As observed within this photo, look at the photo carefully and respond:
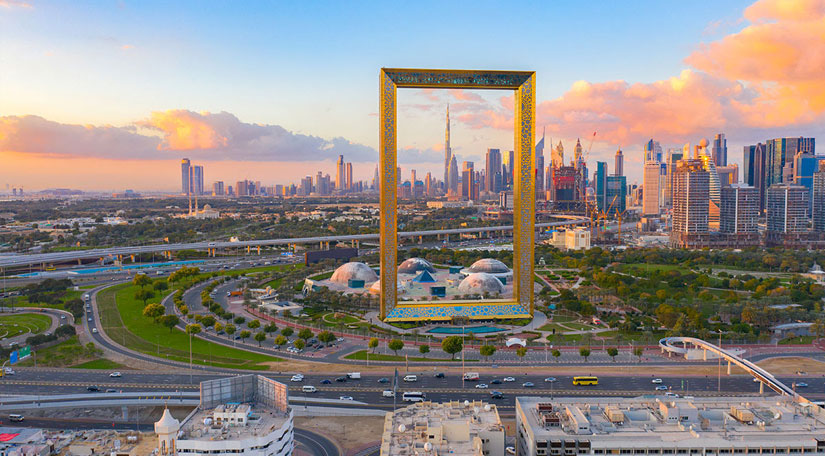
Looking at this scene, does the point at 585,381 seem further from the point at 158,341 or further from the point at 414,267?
the point at 414,267

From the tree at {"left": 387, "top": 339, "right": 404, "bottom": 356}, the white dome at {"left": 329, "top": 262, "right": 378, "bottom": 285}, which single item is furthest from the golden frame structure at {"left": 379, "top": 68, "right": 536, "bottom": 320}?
the white dome at {"left": 329, "top": 262, "right": 378, "bottom": 285}

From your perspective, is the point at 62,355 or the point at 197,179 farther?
the point at 197,179

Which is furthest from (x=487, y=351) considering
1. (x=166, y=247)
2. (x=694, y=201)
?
(x=694, y=201)

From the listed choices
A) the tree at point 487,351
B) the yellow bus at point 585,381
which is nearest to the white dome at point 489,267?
the tree at point 487,351

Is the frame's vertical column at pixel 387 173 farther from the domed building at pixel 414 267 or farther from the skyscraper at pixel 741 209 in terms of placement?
the skyscraper at pixel 741 209

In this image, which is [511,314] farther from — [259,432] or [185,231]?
[185,231]

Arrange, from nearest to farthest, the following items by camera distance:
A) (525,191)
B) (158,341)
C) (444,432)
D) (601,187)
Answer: (444,432) < (525,191) < (158,341) < (601,187)
